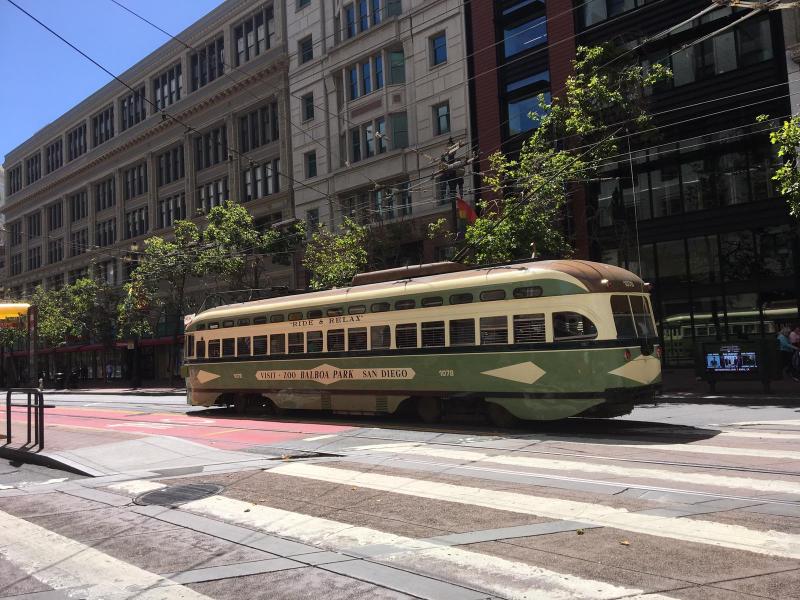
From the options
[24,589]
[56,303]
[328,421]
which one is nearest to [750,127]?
[328,421]

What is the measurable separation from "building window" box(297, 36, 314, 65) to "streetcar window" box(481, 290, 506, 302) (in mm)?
30446

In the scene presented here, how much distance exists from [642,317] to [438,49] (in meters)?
24.6

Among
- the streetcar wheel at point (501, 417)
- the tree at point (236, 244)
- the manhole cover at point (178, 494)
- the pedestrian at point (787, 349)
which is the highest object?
the tree at point (236, 244)

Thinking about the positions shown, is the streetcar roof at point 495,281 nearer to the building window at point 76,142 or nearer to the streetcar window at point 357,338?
the streetcar window at point 357,338

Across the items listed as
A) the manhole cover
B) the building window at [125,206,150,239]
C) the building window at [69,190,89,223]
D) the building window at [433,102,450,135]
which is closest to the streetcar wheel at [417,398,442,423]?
the manhole cover

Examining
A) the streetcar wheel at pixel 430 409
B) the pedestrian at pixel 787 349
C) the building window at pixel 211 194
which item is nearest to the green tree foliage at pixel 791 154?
the pedestrian at pixel 787 349

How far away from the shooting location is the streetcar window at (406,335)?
14475mm

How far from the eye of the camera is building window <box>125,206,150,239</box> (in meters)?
53.5

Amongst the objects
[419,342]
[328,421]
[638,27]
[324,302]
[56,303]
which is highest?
[638,27]

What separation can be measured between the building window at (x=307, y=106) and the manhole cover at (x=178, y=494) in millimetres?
33665

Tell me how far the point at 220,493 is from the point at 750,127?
23718 millimetres

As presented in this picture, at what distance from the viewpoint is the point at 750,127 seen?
24312 mm

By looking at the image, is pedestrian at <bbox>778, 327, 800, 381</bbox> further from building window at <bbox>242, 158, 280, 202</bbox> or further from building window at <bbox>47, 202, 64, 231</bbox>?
building window at <bbox>47, 202, 64, 231</bbox>

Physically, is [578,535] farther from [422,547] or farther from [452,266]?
[452,266]
